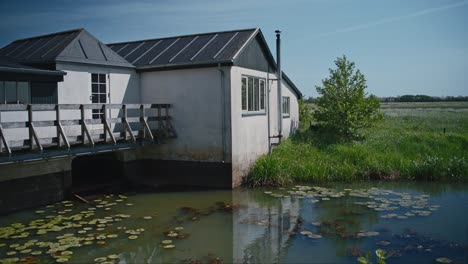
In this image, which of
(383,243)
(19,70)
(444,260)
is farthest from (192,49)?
(444,260)

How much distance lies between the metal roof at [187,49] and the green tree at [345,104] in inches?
298

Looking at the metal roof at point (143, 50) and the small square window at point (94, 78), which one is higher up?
the metal roof at point (143, 50)

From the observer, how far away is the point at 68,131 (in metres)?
12.5

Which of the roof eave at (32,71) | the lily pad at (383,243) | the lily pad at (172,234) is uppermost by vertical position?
the roof eave at (32,71)

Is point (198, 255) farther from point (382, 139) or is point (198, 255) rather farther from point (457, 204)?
point (382, 139)

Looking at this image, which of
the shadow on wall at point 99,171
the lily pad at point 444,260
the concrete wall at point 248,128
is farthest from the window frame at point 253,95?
the lily pad at point 444,260

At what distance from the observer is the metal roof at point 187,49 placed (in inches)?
545

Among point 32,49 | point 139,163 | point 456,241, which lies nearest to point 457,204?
point 456,241

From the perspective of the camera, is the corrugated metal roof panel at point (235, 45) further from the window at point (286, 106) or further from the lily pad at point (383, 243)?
the lily pad at point (383, 243)

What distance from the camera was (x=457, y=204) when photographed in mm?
11352

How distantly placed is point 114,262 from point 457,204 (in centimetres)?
941

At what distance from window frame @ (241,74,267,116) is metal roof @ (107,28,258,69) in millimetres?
1273

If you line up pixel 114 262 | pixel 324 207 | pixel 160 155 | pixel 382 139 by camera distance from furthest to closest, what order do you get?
pixel 382 139 → pixel 160 155 → pixel 324 207 → pixel 114 262

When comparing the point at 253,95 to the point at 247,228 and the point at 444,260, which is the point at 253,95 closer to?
the point at 247,228
